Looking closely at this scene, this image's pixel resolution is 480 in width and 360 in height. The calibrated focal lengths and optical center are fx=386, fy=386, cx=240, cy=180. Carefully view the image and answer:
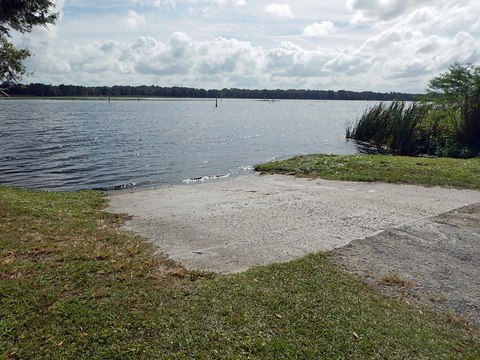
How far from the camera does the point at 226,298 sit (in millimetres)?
4727

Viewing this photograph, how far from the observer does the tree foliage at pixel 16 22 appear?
9909 mm

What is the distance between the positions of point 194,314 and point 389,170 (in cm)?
1193

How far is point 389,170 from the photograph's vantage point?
14445mm

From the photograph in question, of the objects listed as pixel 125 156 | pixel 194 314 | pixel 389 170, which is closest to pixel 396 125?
pixel 389 170

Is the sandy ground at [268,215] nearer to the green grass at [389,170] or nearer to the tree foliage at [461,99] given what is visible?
the green grass at [389,170]

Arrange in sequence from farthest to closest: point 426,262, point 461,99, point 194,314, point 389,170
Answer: point 461,99, point 389,170, point 426,262, point 194,314

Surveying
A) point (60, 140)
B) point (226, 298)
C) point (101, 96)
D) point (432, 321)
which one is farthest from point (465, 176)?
point (101, 96)

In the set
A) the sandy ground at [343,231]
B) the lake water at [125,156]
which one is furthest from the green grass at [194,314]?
the lake water at [125,156]

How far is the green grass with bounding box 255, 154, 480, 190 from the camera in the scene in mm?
12695

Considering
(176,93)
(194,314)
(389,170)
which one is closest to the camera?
(194,314)

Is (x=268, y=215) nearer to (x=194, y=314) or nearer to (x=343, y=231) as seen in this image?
(x=343, y=231)

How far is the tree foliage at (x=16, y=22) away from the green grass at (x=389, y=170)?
10089 mm

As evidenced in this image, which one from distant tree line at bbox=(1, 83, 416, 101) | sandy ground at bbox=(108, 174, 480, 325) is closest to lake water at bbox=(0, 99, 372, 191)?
sandy ground at bbox=(108, 174, 480, 325)

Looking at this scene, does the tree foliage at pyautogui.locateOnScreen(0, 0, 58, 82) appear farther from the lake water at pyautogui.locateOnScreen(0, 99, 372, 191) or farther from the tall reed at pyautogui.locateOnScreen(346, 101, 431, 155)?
the tall reed at pyautogui.locateOnScreen(346, 101, 431, 155)
